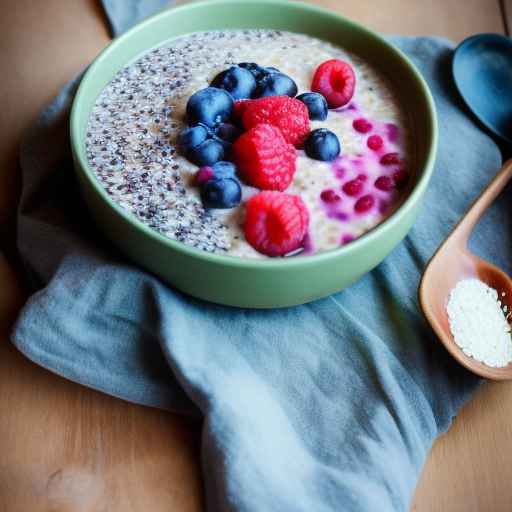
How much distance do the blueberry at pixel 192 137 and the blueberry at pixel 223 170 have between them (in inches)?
1.6

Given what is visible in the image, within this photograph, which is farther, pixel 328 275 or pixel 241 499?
pixel 328 275

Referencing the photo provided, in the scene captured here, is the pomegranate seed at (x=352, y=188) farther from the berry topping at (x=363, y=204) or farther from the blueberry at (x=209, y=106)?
the blueberry at (x=209, y=106)

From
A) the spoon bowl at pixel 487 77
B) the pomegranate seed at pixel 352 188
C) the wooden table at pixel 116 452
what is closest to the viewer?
the wooden table at pixel 116 452

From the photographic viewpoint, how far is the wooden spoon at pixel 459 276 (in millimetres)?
894

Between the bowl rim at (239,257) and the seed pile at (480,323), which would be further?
the seed pile at (480,323)

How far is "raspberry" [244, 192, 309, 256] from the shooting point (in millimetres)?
816

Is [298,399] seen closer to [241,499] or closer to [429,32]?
[241,499]

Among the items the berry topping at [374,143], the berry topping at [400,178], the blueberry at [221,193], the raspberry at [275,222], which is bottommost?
the berry topping at [400,178]

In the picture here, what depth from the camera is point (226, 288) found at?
847mm

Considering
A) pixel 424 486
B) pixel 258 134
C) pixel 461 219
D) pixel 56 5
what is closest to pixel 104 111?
pixel 258 134

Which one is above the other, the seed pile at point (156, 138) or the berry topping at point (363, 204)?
the seed pile at point (156, 138)

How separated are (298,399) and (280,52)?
0.57 meters

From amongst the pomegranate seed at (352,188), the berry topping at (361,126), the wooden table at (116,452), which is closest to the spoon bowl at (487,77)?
the berry topping at (361,126)

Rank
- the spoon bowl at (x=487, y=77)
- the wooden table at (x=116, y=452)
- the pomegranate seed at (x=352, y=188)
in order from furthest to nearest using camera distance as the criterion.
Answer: the spoon bowl at (x=487, y=77) → the pomegranate seed at (x=352, y=188) → the wooden table at (x=116, y=452)
